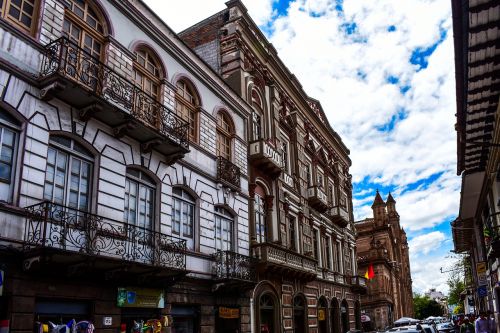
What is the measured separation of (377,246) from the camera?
60594 mm

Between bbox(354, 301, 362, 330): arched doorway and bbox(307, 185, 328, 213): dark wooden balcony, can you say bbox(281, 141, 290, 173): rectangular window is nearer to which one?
bbox(307, 185, 328, 213): dark wooden balcony

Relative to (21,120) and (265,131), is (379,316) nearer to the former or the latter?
(265,131)

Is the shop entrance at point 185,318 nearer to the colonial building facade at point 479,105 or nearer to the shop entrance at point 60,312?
the shop entrance at point 60,312

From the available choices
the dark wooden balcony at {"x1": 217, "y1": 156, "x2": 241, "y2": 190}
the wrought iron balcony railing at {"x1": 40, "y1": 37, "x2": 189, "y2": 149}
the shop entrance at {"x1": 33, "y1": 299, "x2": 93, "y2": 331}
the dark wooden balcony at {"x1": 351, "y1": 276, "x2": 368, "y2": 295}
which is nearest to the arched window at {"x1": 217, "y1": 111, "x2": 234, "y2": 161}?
the dark wooden balcony at {"x1": 217, "y1": 156, "x2": 241, "y2": 190}

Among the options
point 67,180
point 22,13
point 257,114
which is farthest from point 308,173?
point 22,13

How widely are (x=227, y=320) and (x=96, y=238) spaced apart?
827 cm

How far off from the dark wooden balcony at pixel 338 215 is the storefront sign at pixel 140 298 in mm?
21600

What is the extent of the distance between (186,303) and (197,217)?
3.07m

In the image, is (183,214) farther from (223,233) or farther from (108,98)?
(108,98)

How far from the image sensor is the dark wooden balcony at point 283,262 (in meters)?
21.1

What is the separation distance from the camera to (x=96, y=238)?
12.1m

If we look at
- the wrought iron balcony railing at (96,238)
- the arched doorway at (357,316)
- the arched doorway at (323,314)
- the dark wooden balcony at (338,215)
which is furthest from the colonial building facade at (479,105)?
the arched doorway at (357,316)

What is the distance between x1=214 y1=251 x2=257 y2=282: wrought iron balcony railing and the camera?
17656mm

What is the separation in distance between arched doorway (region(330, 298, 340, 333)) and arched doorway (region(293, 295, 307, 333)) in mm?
5727
